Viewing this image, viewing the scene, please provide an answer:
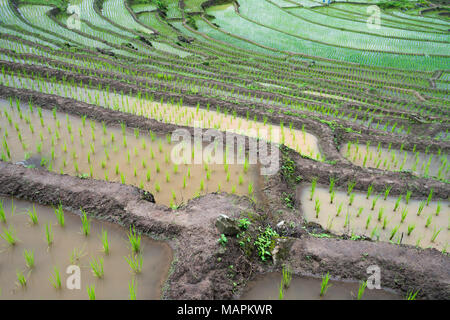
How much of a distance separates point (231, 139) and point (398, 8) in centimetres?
2366

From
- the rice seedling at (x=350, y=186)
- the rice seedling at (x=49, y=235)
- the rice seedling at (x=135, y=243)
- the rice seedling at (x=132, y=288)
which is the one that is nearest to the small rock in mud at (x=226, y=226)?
the rice seedling at (x=135, y=243)

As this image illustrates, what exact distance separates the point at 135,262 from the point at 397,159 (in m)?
5.07

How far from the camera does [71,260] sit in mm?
2986

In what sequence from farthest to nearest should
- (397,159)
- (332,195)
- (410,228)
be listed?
1. (397,159)
2. (332,195)
3. (410,228)

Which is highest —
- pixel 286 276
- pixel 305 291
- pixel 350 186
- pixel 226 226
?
pixel 226 226

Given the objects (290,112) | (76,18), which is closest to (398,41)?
(290,112)

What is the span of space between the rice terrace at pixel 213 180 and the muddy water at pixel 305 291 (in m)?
0.01

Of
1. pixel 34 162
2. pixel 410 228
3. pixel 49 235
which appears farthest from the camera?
pixel 34 162

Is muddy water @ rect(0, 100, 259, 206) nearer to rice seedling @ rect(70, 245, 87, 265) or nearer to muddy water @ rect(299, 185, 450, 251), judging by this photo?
muddy water @ rect(299, 185, 450, 251)

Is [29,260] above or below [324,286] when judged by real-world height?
above

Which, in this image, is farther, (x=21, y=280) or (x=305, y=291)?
(x=305, y=291)

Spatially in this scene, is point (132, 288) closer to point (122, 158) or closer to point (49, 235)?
point (49, 235)

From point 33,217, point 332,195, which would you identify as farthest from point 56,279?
point 332,195
